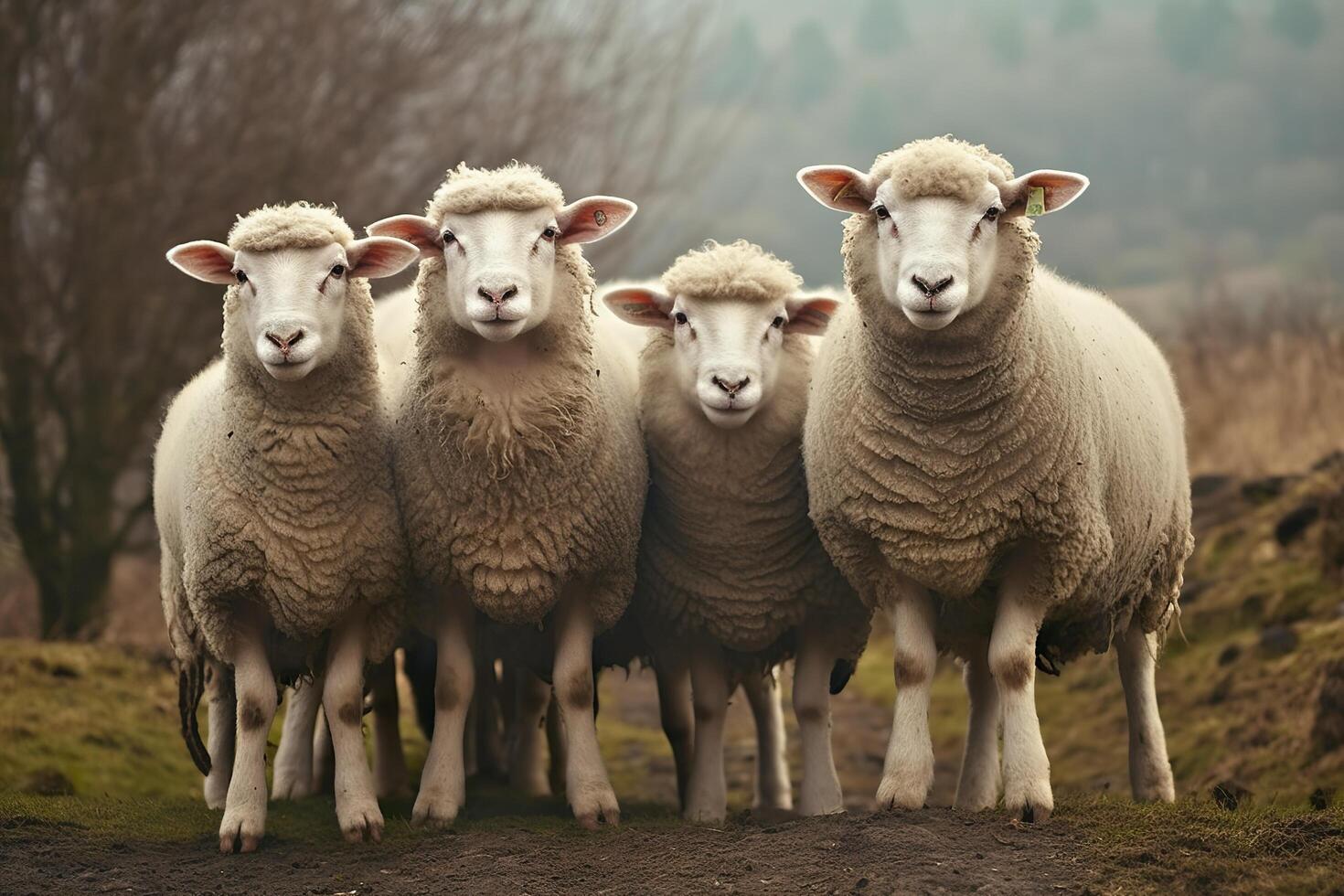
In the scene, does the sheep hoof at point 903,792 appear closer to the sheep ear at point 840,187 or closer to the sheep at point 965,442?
the sheep at point 965,442

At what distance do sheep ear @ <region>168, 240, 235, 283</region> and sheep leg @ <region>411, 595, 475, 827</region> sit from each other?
1415mm

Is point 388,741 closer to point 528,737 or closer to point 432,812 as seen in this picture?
point 528,737

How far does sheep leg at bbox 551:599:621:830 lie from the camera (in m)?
5.94

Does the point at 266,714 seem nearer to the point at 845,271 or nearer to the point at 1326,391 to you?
the point at 845,271

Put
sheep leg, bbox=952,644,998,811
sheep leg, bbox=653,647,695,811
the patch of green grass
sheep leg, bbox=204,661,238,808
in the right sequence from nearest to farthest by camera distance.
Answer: the patch of green grass → sheep leg, bbox=952,644,998,811 → sheep leg, bbox=204,661,238,808 → sheep leg, bbox=653,647,695,811

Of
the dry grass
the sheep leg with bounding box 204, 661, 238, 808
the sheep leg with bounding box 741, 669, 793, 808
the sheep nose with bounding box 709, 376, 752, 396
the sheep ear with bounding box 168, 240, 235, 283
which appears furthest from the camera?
the dry grass

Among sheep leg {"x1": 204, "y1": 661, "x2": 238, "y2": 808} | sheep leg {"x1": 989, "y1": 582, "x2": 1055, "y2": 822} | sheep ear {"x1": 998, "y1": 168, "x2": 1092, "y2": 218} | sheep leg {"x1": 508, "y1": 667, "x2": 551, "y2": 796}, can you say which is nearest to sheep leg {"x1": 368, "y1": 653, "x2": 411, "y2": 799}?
sheep leg {"x1": 508, "y1": 667, "x2": 551, "y2": 796}

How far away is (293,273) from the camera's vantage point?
5445mm

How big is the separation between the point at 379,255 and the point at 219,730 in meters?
2.31

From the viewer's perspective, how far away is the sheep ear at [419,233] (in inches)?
228

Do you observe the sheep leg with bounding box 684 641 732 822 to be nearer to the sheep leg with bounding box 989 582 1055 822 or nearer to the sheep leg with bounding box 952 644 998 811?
the sheep leg with bounding box 952 644 998 811

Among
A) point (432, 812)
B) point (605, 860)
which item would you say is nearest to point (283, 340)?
point (432, 812)

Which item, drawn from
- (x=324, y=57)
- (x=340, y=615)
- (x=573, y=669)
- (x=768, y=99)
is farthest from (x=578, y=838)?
→ (x=768, y=99)

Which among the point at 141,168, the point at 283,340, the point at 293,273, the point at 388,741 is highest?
the point at 141,168
